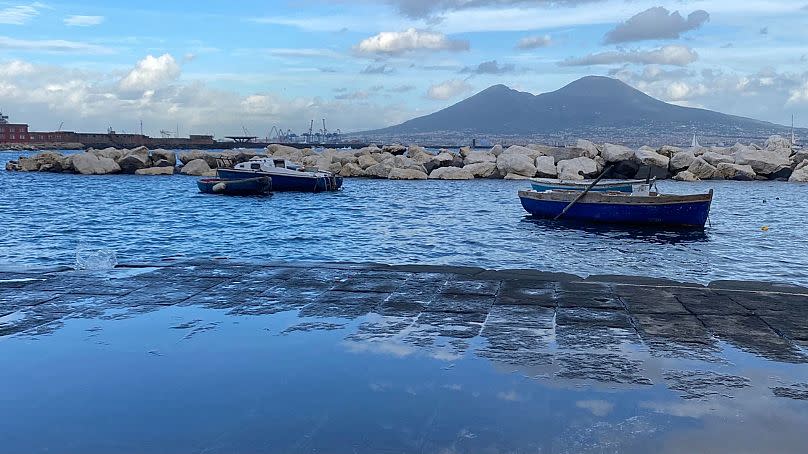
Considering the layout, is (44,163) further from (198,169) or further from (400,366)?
(400,366)

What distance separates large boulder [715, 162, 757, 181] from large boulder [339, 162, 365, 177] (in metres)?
23.8

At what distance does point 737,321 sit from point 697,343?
98cm

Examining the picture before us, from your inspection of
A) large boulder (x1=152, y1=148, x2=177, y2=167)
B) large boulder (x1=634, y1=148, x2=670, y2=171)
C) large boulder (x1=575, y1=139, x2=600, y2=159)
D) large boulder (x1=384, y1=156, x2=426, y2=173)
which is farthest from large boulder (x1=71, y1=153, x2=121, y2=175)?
large boulder (x1=634, y1=148, x2=670, y2=171)

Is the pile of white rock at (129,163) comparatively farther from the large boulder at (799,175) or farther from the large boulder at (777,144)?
the large boulder at (777,144)

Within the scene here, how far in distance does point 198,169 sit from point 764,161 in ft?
132

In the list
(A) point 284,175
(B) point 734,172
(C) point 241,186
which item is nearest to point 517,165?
(B) point 734,172

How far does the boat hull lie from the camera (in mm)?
37625

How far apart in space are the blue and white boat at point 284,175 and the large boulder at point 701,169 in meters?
24.0

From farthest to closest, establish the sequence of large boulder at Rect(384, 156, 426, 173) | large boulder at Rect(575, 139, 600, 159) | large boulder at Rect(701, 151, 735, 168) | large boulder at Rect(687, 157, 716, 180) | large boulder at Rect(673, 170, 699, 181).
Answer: large boulder at Rect(384, 156, 426, 173) < large boulder at Rect(575, 139, 600, 159) < large boulder at Rect(701, 151, 735, 168) < large boulder at Rect(687, 157, 716, 180) < large boulder at Rect(673, 170, 699, 181)

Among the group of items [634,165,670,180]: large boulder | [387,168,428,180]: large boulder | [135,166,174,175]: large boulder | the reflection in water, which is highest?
[634,165,670,180]: large boulder

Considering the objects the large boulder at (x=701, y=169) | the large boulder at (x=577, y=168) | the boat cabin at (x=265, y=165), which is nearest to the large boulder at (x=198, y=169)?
the boat cabin at (x=265, y=165)

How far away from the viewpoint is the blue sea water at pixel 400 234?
16219 millimetres

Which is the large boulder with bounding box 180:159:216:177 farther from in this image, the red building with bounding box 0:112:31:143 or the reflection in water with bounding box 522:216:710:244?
the red building with bounding box 0:112:31:143

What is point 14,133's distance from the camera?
151 m
